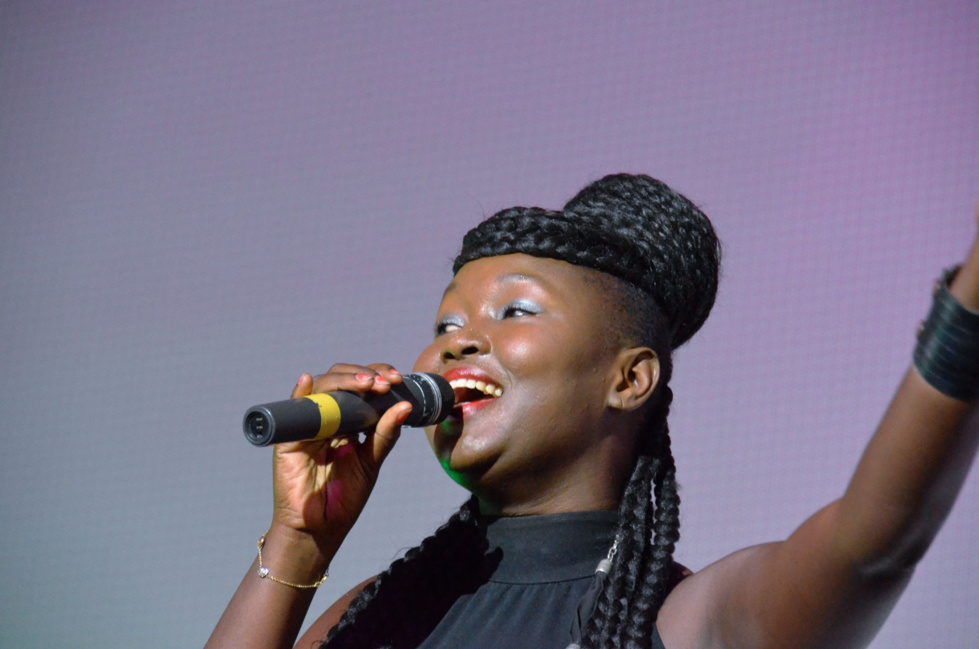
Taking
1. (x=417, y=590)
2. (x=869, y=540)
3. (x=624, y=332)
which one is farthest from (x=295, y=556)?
(x=869, y=540)

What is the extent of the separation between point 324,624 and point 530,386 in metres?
0.60

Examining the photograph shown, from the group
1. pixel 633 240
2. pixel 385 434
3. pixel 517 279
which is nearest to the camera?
pixel 385 434

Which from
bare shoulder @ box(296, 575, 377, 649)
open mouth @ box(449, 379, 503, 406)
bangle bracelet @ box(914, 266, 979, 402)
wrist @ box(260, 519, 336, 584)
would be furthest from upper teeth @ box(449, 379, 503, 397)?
bangle bracelet @ box(914, 266, 979, 402)

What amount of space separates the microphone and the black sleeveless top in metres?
0.25

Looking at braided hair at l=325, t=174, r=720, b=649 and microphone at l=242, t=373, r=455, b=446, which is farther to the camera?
braided hair at l=325, t=174, r=720, b=649

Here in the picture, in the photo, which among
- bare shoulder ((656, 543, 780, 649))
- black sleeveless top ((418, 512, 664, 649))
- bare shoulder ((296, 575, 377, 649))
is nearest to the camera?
bare shoulder ((656, 543, 780, 649))

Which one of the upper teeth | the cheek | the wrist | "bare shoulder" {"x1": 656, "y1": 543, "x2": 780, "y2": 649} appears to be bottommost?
"bare shoulder" {"x1": 656, "y1": 543, "x2": 780, "y2": 649}

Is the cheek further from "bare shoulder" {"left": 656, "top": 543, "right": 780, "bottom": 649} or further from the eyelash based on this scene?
"bare shoulder" {"left": 656, "top": 543, "right": 780, "bottom": 649}

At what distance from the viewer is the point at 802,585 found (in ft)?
3.88

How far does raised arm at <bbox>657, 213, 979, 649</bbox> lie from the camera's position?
100 cm

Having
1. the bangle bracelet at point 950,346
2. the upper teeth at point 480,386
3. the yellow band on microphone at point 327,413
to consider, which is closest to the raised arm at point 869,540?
the bangle bracelet at point 950,346

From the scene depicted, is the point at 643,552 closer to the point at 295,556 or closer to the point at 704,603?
the point at 704,603

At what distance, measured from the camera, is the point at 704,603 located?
1439 millimetres

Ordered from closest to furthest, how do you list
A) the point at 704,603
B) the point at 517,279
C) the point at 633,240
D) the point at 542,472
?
the point at 704,603 → the point at 542,472 → the point at 517,279 → the point at 633,240
